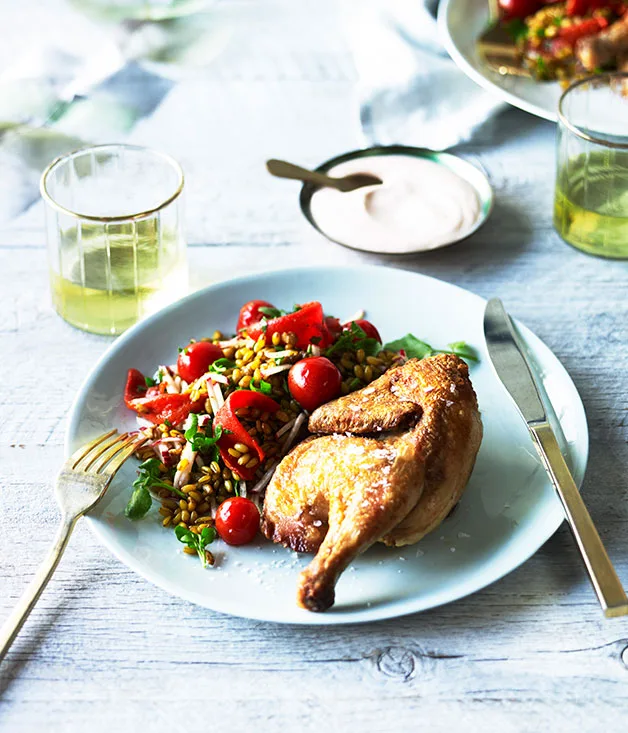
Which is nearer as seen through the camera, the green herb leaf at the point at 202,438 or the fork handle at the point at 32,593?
the fork handle at the point at 32,593

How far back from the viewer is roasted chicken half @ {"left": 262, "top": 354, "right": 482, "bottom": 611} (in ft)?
7.41

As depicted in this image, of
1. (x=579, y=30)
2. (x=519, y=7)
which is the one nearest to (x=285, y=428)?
(x=579, y=30)

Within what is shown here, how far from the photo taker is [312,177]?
12.7 ft

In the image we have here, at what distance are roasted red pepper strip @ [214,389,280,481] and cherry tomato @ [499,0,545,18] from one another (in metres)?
2.76

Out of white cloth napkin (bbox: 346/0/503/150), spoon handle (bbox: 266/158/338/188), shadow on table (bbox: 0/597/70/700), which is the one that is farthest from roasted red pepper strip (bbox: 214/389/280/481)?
white cloth napkin (bbox: 346/0/503/150)

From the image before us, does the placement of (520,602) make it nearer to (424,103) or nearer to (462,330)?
(462,330)

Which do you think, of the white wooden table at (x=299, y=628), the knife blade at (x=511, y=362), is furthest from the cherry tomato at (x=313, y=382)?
the white wooden table at (x=299, y=628)

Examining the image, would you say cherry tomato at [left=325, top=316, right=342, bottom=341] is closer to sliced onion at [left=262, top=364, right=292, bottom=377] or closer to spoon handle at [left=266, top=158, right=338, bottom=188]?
sliced onion at [left=262, top=364, right=292, bottom=377]

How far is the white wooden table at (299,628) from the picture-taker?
2.19 meters

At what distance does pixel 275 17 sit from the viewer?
17.5ft

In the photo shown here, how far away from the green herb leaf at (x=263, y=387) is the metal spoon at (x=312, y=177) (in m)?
1.35

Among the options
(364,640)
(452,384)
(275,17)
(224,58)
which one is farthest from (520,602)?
(275,17)

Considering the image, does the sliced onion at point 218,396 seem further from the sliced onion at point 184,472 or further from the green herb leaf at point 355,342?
the green herb leaf at point 355,342

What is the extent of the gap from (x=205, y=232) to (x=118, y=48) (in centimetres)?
168
